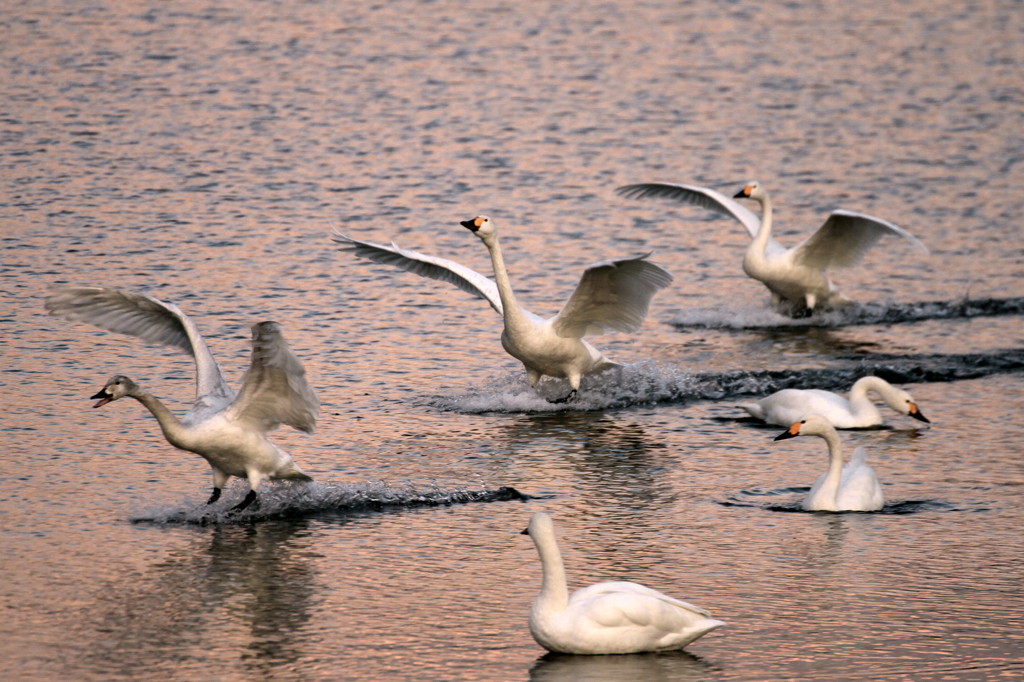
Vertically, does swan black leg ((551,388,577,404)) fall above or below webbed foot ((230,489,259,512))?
above

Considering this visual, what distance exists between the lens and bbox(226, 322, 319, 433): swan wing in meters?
10.8

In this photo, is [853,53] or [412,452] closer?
[412,452]

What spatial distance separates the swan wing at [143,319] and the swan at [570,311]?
8.66ft

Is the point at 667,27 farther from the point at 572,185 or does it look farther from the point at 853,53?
the point at 572,185

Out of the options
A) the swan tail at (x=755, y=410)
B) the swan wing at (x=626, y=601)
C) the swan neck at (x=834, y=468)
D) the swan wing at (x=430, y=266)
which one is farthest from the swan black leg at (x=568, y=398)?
the swan wing at (x=626, y=601)

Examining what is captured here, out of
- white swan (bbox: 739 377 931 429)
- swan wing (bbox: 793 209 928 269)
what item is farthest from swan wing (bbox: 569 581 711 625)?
swan wing (bbox: 793 209 928 269)

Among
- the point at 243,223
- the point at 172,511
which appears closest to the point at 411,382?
the point at 172,511

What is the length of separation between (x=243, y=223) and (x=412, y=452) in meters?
8.20

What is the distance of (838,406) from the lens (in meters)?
14.0

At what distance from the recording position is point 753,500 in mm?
11906

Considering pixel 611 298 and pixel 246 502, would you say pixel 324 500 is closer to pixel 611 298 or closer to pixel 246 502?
pixel 246 502

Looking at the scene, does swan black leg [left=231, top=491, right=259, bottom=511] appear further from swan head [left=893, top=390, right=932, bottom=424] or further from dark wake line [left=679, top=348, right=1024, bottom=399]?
swan head [left=893, top=390, right=932, bottom=424]

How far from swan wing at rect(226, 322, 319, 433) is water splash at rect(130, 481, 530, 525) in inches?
19.4

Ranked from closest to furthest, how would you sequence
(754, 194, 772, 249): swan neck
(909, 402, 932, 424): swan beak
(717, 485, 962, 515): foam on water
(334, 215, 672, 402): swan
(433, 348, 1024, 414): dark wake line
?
(717, 485, 962, 515): foam on water
(909, 402, 932, 424): swan beak
(334, 215, 672, 402): swan
(433, 348, 1024, 414): dark wake line
(754, 194, 772, 249): swan neck
